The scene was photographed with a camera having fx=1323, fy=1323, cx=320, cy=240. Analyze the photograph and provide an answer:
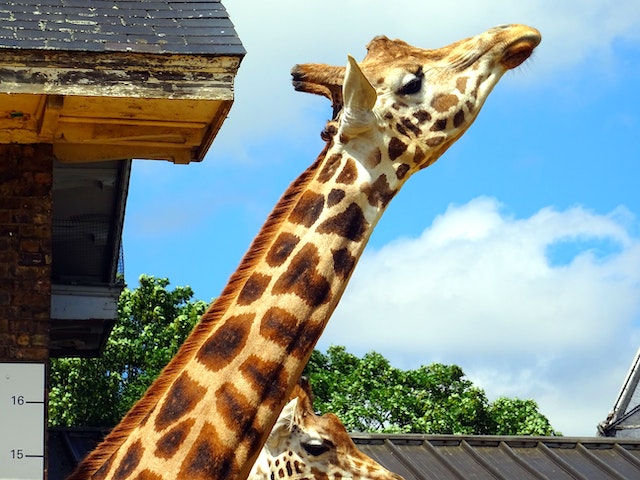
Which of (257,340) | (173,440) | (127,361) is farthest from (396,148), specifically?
(127,361)

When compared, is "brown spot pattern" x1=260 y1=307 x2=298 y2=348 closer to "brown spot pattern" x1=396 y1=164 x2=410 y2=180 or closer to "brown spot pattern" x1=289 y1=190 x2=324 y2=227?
"brown spot pattern" x1=289 y1=190 x2=324 y2=227

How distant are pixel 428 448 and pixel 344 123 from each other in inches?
390

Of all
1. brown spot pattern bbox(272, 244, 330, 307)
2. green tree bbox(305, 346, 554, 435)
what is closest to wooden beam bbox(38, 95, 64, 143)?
brown spot pattern bbox(272, 244, 330, 307)

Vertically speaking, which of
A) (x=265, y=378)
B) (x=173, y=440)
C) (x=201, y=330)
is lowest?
(x=173, y=440)

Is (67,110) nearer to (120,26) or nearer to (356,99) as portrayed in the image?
(120,26)

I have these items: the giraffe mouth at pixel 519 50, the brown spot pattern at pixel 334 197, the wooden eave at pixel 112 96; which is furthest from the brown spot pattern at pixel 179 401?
the wooden eave at pixel 112 96

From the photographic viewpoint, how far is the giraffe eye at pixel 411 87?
568cm

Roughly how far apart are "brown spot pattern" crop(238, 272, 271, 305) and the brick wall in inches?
128

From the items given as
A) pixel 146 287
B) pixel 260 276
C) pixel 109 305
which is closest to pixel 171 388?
pixel 260 276

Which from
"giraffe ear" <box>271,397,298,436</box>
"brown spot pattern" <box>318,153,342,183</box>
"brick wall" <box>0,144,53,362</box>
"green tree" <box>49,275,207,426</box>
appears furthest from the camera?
"green tree" <box>49,275,207,426</box>

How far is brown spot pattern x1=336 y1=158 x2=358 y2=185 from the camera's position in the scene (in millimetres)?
5441

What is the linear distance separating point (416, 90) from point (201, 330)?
55.0 inches

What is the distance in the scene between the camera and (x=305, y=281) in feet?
17.3

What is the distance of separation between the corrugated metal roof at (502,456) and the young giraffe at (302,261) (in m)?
8.65
